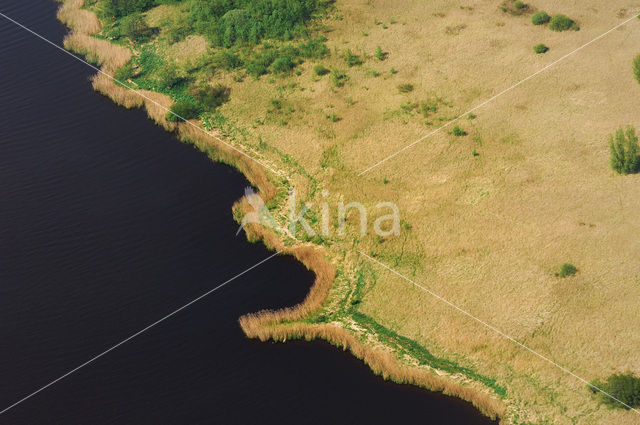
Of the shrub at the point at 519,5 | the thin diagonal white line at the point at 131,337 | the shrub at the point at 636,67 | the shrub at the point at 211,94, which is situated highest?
the shrub at the point at 519,5

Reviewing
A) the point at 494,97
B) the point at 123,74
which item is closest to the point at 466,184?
the point at 494,97

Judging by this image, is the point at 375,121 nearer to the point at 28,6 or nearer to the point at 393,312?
the point at 393,312

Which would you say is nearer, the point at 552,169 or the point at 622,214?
the point at 622,214

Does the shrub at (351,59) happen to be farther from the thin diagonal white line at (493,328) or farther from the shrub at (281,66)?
the thin diagonal white line at (493,328)

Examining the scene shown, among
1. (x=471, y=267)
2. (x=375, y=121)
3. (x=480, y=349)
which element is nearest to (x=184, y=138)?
(x=375, y=121)

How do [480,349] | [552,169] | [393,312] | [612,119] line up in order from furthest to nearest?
1. [612,119]
2. [552,169]
3. [393,312]
4. [480,349]

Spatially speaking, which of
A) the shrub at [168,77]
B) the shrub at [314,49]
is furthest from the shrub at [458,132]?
the shrub at [168,77]

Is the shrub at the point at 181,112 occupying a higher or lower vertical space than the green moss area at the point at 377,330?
higher
